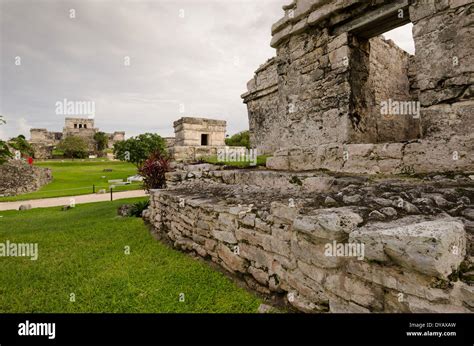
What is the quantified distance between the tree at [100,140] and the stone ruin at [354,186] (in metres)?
48.8

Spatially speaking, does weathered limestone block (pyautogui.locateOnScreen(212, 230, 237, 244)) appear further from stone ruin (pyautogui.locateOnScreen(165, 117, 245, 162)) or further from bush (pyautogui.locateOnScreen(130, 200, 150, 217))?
stone ruin (pyautogui.locateOnScreen(165, 117, 245, 162))

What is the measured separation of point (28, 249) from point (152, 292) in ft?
12.5

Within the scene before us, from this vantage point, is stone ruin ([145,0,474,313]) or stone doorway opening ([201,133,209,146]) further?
stone doorway opening ([201,133,209,146])

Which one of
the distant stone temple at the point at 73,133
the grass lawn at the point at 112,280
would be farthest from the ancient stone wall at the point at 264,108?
the distant stone temple at the point at 73,133

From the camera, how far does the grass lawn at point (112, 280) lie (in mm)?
3074

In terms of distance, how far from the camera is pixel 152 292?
3.35 meters

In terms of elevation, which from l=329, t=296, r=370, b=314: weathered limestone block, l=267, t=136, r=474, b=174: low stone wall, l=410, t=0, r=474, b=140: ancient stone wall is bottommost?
l=329, t=296, r=370, b=314: weathered limestone block

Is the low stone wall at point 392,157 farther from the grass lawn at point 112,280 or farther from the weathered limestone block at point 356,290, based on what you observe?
the grass lawn at point 112,280

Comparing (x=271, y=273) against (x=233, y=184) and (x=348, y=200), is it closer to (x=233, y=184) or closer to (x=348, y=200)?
(x=348, y=200)

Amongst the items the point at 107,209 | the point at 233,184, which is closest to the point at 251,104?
the point at 233,184

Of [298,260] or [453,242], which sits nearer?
[453,242]

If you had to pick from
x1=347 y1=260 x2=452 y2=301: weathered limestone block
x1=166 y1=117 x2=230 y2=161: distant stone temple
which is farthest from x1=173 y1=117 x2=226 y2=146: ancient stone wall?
x1=347 y1=260 x2=452 y2=301: weathered limestone block

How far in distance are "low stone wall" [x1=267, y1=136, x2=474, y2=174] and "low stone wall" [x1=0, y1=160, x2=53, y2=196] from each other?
73.3ft

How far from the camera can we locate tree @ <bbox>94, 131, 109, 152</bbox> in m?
48.6
